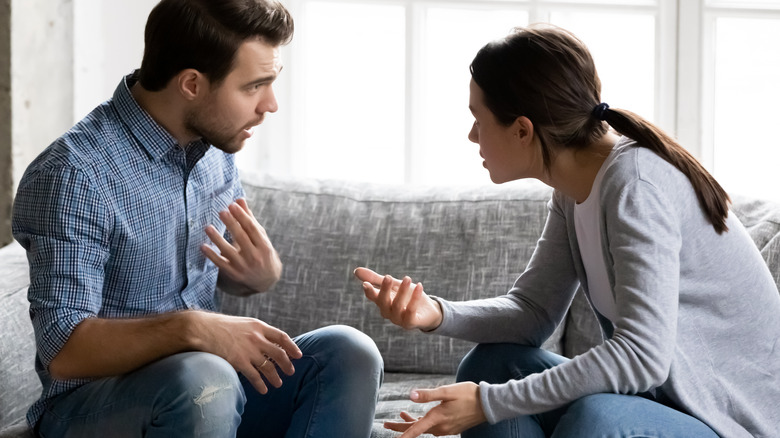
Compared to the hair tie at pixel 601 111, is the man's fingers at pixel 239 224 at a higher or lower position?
lower

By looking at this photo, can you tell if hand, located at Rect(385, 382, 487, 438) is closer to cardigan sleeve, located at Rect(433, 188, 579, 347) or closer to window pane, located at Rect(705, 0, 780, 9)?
cardigan sleeve, located at Rect(433, 188, 579, 347)

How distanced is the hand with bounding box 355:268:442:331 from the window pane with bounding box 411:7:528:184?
124 cm

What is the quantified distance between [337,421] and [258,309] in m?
0.65

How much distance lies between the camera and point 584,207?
1522 millimetres

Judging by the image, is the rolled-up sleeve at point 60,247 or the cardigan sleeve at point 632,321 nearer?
the cardigan sleeve at point 632,321

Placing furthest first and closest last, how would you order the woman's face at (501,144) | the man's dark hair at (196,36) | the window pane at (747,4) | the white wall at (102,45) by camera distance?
the window pane at (747,4) < the white wall at (102,45) < the man's dark hair at (196,36) < the woman's face at (501,144)

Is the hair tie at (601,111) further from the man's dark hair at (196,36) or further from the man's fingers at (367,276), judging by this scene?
the man's dark hair at (196,36)

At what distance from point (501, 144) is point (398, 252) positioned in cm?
69

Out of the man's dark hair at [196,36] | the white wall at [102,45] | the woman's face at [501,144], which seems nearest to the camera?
the woman's face at [501,144]

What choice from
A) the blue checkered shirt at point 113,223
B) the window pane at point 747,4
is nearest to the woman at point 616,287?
the blue checkered shirt at point 113,223

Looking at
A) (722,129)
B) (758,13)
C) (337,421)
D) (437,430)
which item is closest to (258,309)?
(337,421)

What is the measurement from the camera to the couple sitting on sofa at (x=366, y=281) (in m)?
1.38

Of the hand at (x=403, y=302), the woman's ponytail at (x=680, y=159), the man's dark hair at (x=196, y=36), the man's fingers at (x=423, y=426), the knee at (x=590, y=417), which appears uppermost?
the man's dark hair at (x=196, y=36)

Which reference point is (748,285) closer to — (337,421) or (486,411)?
(486,411)
